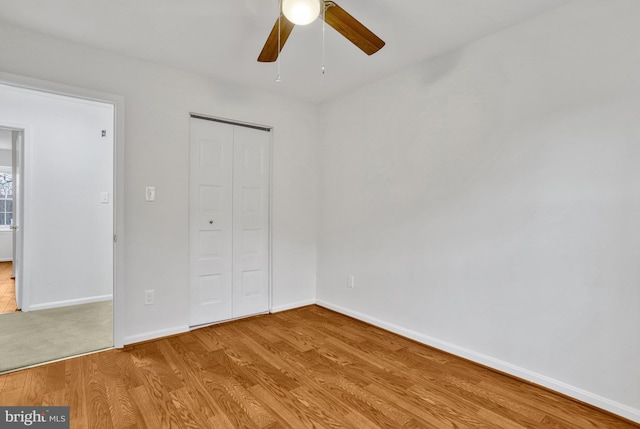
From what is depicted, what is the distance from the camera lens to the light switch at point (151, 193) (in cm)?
280

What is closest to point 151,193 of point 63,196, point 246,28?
point 246,28

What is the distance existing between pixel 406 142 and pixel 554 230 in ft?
4.44

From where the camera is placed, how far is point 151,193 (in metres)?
2.81

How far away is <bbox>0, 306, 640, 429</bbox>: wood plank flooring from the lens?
5.87 feet

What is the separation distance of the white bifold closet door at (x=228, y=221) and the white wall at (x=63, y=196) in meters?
1.66

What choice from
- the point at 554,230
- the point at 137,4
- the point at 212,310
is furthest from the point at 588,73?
the point at 212,310

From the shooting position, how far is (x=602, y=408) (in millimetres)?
1895

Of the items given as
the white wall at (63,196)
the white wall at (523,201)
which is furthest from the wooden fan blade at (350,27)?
the white wall at (63,196)

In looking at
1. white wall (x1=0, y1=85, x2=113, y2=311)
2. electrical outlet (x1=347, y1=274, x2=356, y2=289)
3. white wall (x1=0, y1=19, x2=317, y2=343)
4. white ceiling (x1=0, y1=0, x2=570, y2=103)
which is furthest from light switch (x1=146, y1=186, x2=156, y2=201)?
electrical outlet (x1=347, y1=274, x2=356, y2=289)

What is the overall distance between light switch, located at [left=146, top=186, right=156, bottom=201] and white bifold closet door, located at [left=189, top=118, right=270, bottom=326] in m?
0.33

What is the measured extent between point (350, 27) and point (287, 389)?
218cm

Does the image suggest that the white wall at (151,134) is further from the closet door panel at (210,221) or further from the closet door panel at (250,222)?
the closet door panel at (250,222)

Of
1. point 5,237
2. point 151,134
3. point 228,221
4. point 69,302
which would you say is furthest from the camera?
point 5,237

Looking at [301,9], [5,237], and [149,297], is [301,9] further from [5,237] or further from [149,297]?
[5,237]
